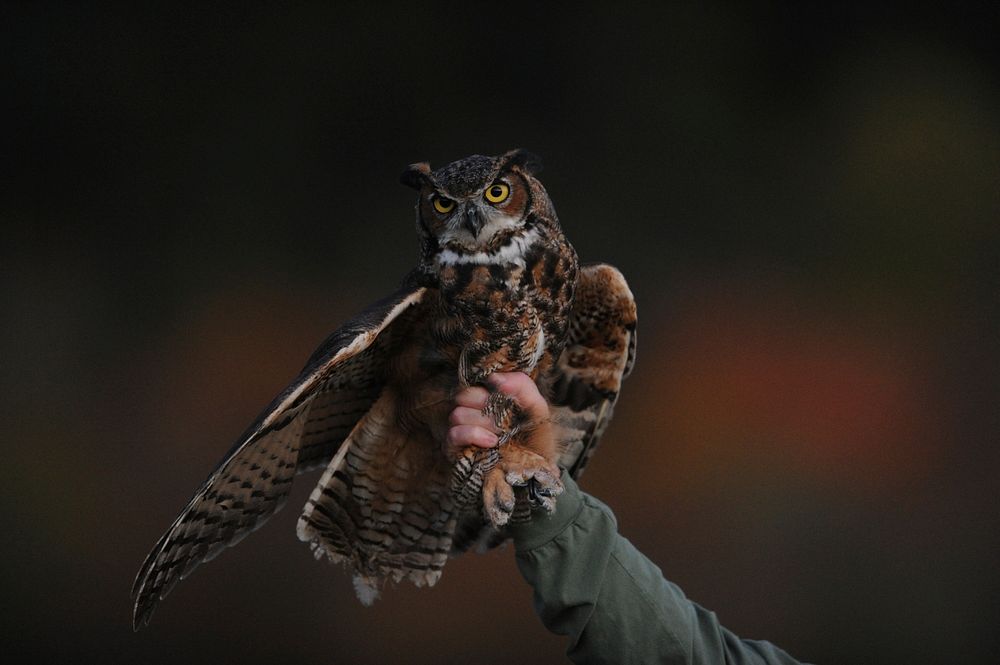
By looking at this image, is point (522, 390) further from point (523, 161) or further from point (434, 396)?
point (523, 161)

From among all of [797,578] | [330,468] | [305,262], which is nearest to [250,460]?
[330,468]

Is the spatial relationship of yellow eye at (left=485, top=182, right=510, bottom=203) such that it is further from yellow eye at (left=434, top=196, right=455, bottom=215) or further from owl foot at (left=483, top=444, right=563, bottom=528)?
owl foot at (left=483, top=444, right=563, bottom=528)

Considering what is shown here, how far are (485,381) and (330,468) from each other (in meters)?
0.38

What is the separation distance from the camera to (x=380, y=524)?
6.40ft

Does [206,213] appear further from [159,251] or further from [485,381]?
[485,381]

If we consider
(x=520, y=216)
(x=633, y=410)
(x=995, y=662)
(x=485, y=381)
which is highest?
(x=520, y=216)

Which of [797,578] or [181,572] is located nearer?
[181,572]

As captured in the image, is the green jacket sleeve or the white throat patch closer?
the green jacket sleeve

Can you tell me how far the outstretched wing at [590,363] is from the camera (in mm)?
1960

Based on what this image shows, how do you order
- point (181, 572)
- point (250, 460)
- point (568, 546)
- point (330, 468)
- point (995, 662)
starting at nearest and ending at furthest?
point (568, 546), point (181, 572), point (250, 460), point (330, 468), point (995, 662)

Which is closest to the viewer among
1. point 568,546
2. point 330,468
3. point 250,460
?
point 568,546

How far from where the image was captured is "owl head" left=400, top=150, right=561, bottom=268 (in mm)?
1701

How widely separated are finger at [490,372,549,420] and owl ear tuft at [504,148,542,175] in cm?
39

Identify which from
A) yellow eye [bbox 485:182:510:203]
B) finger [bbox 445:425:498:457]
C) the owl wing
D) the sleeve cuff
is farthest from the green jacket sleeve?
yellow eye [bbox 485:182:510:203]
